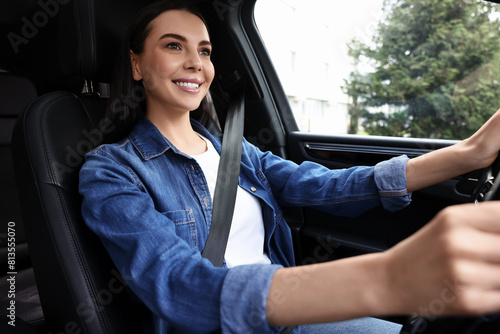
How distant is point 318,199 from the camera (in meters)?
1.26

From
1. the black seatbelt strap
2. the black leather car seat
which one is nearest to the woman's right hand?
the black seatbelt strap

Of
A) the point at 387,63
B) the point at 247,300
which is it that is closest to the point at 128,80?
the point at 247,300

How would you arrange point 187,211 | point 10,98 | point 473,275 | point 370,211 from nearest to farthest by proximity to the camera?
point 473,275
point 187,211
point 370,211
point 10,98

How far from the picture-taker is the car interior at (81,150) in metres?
0.94

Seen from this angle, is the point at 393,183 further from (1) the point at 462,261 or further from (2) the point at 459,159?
(1) the point at 462,261

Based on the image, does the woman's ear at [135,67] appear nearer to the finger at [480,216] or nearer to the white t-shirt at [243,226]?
the white t-shirt at [243,226]

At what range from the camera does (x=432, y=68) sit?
1.75 meters

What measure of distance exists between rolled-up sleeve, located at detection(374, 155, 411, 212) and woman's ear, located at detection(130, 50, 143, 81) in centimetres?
78

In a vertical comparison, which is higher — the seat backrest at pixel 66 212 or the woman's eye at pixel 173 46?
the woman's eye at pixel 173 46

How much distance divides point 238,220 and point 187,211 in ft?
0.60

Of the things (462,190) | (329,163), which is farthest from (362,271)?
(329,163)

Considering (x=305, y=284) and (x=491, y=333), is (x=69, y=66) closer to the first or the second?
(x=305, y=284)

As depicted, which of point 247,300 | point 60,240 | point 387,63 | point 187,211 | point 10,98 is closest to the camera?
point 247,300

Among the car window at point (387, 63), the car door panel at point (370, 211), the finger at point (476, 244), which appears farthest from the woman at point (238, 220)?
the car window at point (387, 63)
